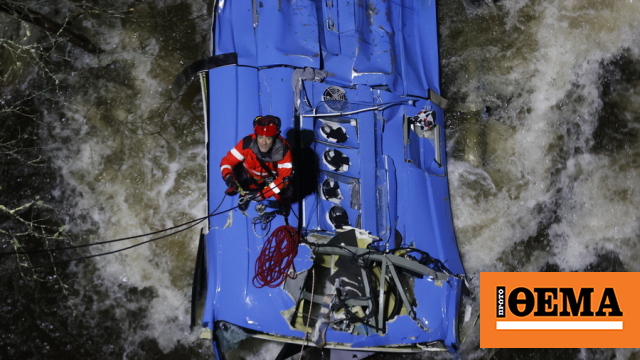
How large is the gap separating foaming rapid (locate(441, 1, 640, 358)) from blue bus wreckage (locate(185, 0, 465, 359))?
81cm

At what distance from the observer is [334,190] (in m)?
4.79

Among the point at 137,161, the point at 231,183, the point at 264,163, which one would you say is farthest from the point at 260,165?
the point at 137,161

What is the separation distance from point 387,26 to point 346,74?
64cm

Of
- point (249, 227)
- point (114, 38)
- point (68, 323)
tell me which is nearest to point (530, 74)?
point (249, 227)

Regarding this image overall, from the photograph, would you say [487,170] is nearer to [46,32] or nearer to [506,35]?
[506,35]

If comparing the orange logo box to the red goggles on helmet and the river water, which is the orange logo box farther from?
the red goggles on helmet

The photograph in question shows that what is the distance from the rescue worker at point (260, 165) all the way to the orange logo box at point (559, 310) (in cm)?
255

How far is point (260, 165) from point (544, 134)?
10.6 feet

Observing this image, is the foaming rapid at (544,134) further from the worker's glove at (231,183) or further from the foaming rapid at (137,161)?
the foaming rapid at (137,161)

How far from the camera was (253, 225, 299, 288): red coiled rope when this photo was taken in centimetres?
441

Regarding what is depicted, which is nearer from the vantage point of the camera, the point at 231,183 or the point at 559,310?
the point at 231,183

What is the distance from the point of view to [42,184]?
5801mm

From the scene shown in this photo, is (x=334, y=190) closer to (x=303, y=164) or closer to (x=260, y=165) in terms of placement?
(x=303, y=164)

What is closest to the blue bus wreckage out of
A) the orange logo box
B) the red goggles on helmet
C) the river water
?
the red goggles on helmet
